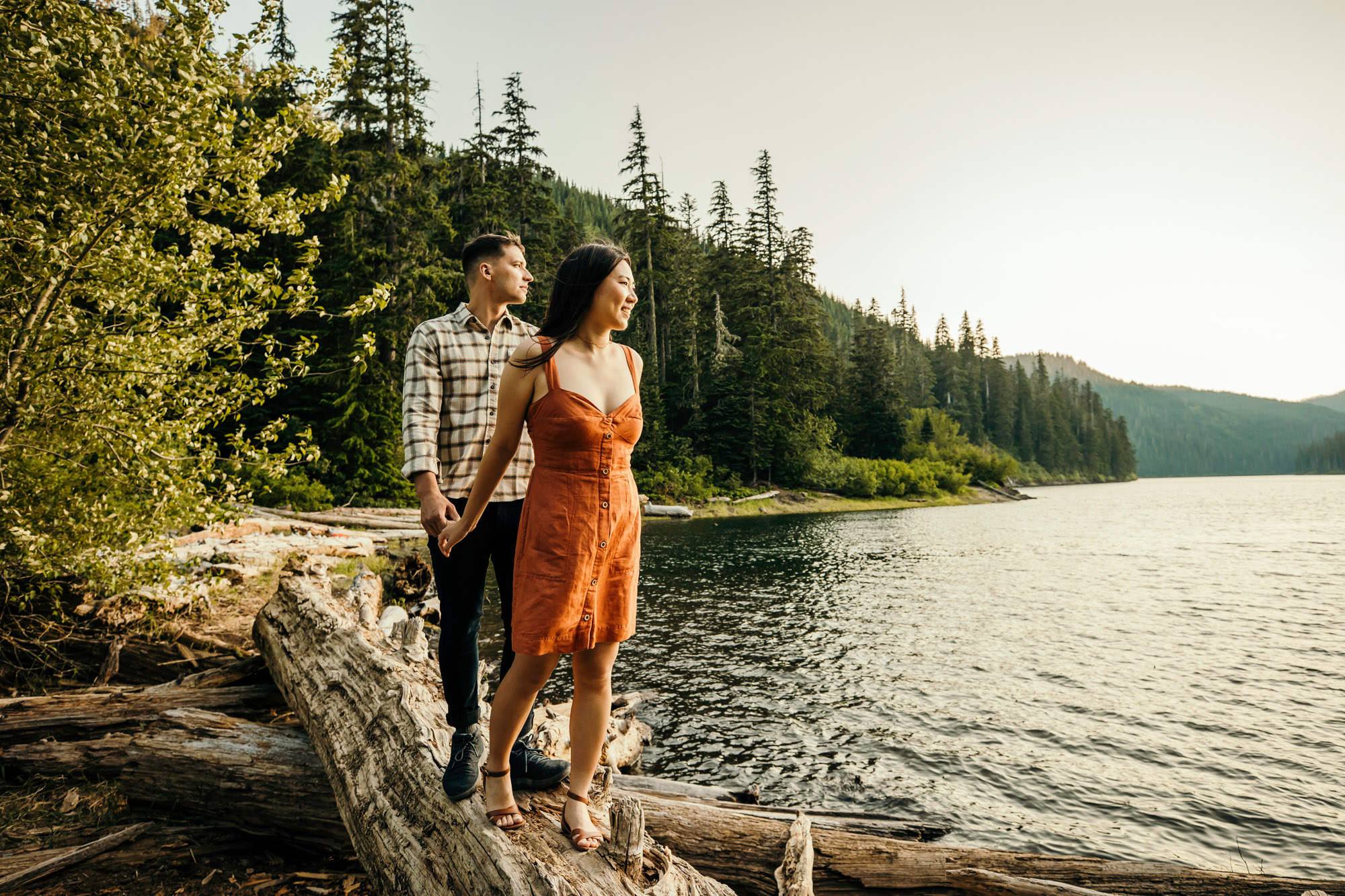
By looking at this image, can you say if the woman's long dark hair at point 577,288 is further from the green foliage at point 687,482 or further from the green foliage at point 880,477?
the green foliage at point 880,477

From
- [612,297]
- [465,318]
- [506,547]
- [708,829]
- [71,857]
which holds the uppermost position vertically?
[465,318]

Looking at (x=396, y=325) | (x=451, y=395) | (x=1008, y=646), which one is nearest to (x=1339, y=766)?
(x=1008, y=646)

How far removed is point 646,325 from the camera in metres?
49.1

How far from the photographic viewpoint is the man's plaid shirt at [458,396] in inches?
122

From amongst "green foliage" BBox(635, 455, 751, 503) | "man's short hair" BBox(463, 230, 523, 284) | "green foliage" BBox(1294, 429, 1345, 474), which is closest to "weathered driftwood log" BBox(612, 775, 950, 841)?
"man's short hair" BBox(463, 230, 523, 284)

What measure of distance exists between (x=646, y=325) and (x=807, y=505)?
58.6ft

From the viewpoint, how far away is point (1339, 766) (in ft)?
22.0

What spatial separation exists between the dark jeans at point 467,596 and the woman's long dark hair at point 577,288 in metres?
0.91

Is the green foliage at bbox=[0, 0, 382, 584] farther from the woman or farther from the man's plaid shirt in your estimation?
the woman

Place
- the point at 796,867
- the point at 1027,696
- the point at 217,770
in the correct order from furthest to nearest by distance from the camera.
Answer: the point at 1027,696
the point at 217,770
the point at 796,867

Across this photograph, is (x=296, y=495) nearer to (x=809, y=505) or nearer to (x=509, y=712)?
(x=509, y=712)

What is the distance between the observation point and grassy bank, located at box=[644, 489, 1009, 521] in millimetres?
37844

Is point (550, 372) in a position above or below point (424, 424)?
above

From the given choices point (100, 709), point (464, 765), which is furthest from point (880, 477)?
point (464, 765)
